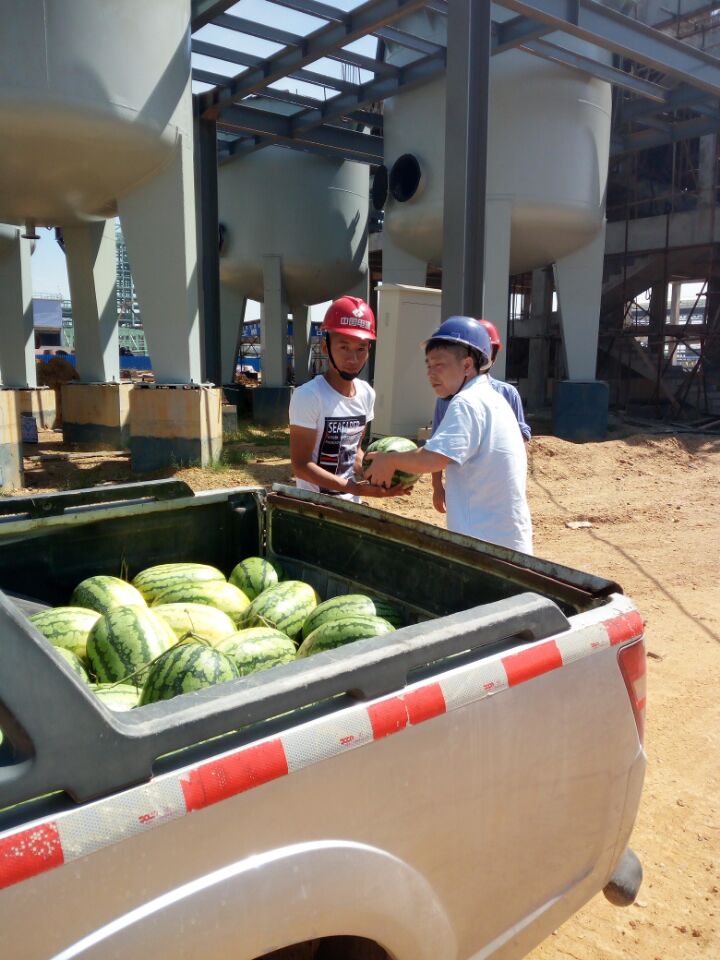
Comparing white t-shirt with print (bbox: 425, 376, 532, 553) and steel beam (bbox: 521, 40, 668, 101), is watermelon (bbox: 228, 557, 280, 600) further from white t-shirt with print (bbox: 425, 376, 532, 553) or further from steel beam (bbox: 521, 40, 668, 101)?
steel beam (bbox: 521, 40, 668, 101)

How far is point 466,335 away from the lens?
3.51m

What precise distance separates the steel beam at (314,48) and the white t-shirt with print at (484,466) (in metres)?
9.56

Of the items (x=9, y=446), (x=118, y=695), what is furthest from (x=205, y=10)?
(x=118, y=695)

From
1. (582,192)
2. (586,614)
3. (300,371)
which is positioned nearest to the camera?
(586,614)

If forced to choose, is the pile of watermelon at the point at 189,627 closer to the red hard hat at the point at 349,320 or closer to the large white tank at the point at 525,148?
the red hard hat at the point at 349,320

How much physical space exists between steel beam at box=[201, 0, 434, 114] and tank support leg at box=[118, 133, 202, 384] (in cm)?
299

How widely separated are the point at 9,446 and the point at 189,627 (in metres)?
8.95

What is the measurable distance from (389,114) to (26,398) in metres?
9.95

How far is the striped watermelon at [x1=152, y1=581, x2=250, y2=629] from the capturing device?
2.86m

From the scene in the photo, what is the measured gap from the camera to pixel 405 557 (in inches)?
114

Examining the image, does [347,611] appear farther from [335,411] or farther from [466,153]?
[466,153]

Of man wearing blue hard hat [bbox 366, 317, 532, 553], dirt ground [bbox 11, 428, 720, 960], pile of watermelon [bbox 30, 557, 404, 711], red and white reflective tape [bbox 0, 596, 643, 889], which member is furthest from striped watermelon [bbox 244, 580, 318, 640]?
dirt ground [bbox 11, 428, 720, 960]

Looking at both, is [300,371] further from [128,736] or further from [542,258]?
Answer: [128,736]

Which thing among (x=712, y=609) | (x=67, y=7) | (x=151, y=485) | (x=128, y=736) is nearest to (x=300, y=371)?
(x=67, y=7)
